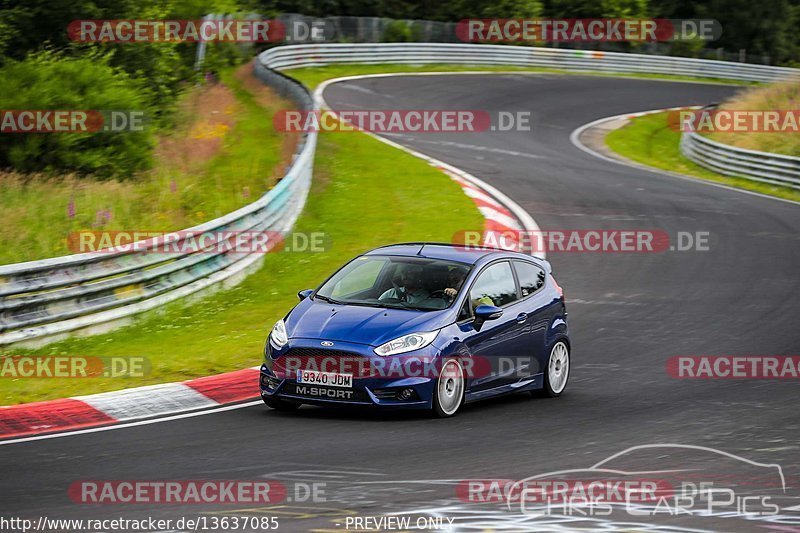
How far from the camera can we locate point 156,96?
103 ft

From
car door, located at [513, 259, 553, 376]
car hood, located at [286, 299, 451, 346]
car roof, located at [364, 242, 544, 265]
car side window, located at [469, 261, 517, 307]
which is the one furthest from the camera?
car door, located at [513, 259, 553, 376]

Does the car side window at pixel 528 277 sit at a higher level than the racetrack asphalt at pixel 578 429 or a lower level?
higher

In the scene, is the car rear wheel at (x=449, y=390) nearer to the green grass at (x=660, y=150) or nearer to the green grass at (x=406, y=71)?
the green grass at (x=660, y=150)

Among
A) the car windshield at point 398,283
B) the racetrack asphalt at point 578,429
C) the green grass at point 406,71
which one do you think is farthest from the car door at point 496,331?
the green grass at point 406,71

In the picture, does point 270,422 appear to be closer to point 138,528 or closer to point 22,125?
point 138,528

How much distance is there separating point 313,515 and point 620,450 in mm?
2889

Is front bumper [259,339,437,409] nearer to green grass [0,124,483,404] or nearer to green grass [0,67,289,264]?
green grass [0,124,483,404]

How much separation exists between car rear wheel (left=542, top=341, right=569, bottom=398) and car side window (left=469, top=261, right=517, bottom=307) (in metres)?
0.80

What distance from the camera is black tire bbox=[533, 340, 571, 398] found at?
36.6 ft

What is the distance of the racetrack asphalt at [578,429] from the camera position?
677cm

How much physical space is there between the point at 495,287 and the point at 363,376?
1.98 metres

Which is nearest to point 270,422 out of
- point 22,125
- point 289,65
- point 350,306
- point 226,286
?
point 350,306

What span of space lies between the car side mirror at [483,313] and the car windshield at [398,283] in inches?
10.2

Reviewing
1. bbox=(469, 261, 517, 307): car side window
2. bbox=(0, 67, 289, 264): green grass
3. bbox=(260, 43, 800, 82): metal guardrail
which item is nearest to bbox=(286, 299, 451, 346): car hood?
bbox=(469, 261, 517, 307): car side window
